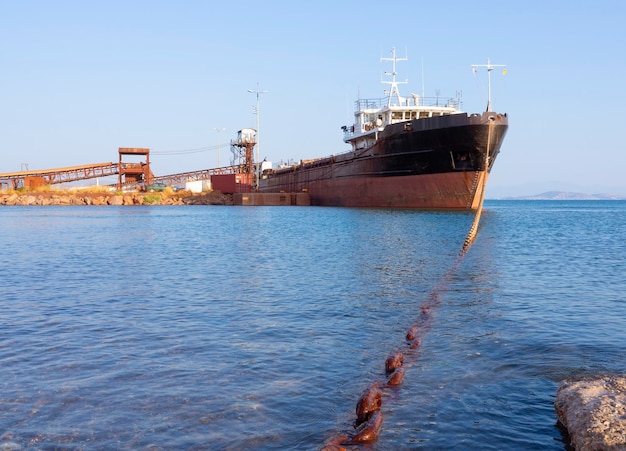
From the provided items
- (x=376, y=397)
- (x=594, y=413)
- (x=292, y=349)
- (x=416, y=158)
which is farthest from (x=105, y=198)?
(x=594, y=413)

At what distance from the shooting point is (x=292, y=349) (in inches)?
327

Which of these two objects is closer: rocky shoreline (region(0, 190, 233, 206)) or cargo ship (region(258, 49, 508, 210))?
cargo ship (region(258, 49, 508, 210))

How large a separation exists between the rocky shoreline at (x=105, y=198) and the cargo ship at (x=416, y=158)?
39295 millimetres

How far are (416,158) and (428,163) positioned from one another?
108cm

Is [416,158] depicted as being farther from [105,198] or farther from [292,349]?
[105,198]

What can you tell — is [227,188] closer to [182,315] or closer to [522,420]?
[182,315]

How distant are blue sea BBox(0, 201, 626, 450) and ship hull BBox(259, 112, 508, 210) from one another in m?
22.2

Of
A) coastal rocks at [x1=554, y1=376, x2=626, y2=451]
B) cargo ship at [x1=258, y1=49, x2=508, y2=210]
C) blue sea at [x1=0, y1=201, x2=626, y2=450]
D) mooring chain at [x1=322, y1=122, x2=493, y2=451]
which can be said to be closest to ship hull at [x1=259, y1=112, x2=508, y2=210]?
cargo ship at [x1=258, y1=49, x2=508, y2=210]

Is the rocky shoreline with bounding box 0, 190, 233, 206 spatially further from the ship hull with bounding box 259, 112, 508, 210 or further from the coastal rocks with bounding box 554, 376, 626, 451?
the coastal rocks with bounding box 554, 376, 626, 451

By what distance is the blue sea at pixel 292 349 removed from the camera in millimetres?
5531

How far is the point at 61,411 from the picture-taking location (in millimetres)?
5953

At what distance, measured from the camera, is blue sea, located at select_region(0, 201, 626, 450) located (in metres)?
5.53

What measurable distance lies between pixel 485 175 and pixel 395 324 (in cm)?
3284

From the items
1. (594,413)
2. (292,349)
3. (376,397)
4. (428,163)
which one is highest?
(428,163)
